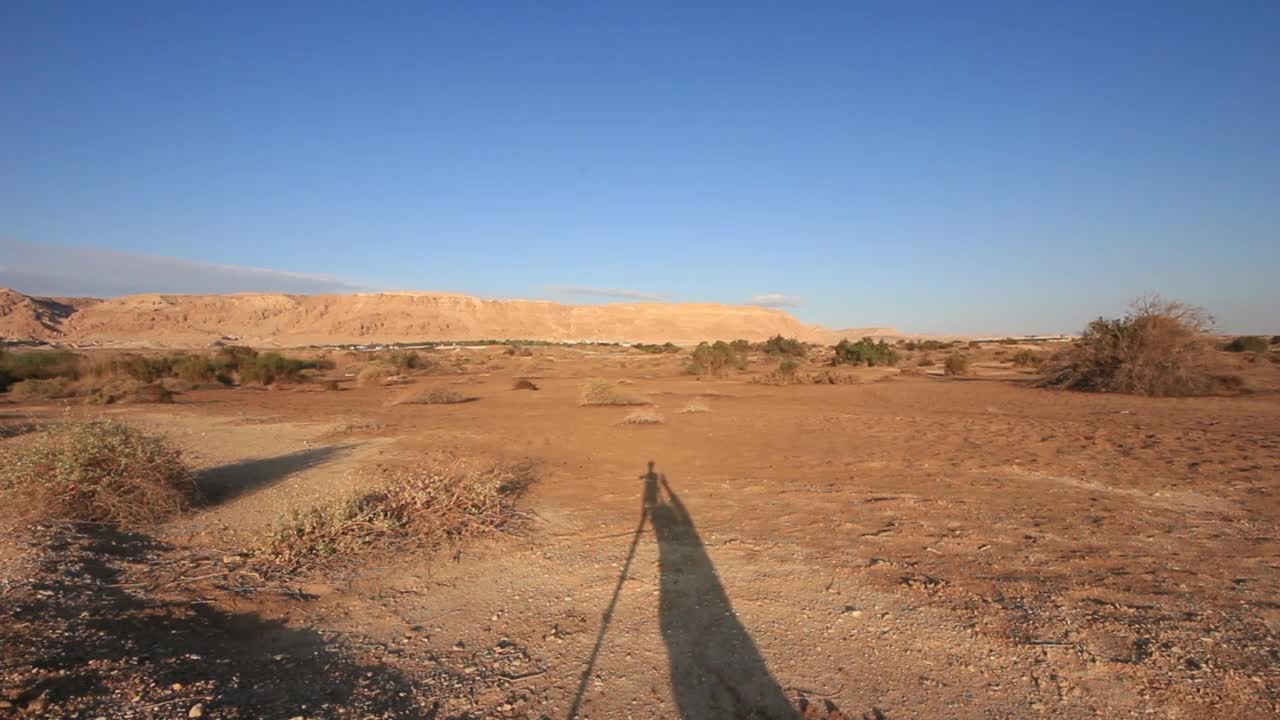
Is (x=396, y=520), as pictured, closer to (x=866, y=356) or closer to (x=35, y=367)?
(x=35, y=367)

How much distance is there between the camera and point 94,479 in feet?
21.7

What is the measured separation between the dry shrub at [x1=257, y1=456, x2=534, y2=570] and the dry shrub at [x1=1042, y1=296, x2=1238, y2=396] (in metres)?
19.8

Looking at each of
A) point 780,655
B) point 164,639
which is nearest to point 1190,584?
point 780,655

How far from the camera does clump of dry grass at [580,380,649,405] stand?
62.2 feet

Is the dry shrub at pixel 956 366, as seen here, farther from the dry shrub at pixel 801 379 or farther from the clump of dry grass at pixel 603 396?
the clump of dry grass at pixel 603 396

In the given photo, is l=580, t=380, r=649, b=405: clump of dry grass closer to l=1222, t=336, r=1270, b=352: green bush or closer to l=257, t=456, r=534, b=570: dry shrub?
l=257, t=456, r=534, b=570: dry shrub

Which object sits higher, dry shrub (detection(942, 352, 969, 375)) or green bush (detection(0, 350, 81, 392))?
dry shrub (detection(942, 352, 969, 375))

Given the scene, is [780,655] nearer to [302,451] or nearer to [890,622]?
[890,622]

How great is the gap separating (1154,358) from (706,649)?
67.9 feet

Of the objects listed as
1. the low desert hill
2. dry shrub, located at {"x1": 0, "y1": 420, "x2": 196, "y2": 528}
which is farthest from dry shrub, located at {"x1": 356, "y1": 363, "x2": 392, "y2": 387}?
the low desert hill

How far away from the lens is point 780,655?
400 cm

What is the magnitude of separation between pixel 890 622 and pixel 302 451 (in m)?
10.4

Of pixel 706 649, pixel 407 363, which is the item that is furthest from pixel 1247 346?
pixel 407 363

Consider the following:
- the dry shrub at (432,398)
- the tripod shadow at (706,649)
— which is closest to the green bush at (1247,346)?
the dry shrub at (432,398)
